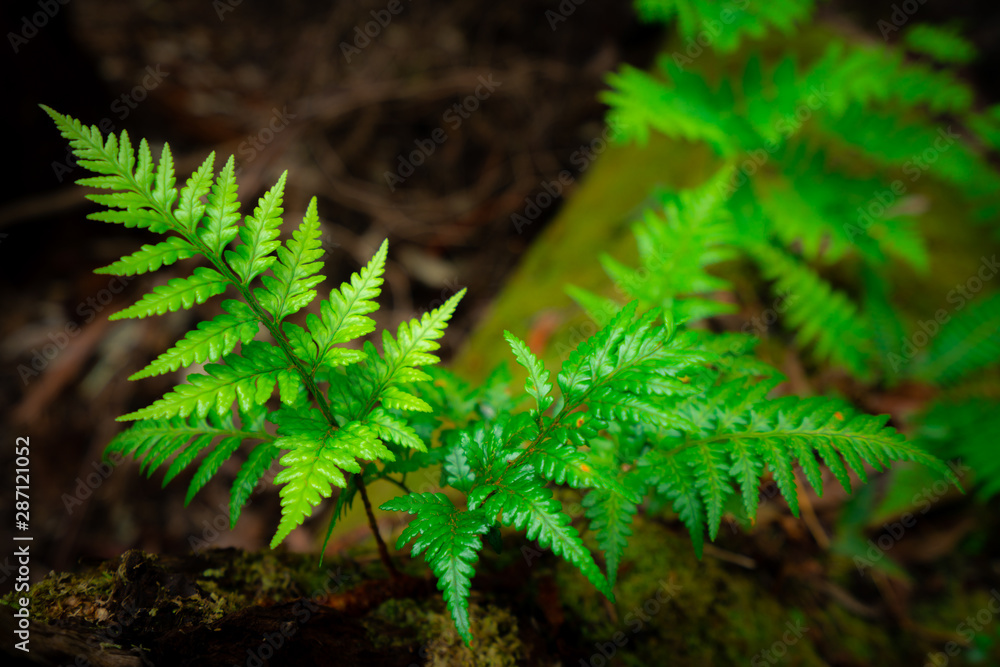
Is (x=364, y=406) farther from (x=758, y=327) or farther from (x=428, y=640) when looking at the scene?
(x=758, y=327)

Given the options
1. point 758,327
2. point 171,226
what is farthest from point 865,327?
point 171,226

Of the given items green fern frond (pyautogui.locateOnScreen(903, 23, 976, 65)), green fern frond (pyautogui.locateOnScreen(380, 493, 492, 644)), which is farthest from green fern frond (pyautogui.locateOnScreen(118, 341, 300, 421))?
green fern frond (pyautogui.locateOnScreen(903, 23, 976, 65))

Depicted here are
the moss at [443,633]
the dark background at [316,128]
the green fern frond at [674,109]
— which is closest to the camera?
the moss at [443,633]

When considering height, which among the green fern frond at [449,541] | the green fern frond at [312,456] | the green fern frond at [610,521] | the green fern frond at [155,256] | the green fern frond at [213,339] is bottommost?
the green fern frond at [610,521]

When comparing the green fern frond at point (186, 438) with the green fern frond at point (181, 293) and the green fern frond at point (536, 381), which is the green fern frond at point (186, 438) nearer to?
the green fern frond at point (181, 293)

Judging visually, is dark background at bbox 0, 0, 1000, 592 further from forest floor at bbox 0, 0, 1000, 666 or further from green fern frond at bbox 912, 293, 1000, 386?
green fern frond at bbox 912, 293, 1000, 386

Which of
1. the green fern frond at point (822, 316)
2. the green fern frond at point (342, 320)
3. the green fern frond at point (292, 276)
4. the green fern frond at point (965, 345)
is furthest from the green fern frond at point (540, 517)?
the green fern frond at point (965, 345)
